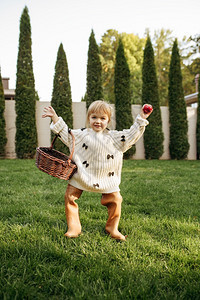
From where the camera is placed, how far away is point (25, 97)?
10852mm

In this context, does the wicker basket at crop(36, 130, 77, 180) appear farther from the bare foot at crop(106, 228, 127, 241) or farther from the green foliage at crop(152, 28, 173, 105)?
the green foliage at crop(152, 28, 173, 105)

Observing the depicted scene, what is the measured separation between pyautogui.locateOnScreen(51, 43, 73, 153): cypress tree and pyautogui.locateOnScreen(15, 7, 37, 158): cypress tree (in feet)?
3.19

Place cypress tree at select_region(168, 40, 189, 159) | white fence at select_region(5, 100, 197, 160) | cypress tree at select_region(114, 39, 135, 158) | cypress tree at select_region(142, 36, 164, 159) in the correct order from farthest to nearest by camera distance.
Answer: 1. cypress tree at select_region(168, 40, 189, 159)
2. cypress tree at select_region(142, 36, 164, 159)
3. cypress tree at select_region(114, 39, 135, 158)
4. white fence at select_region(5, 100, 197, 160)

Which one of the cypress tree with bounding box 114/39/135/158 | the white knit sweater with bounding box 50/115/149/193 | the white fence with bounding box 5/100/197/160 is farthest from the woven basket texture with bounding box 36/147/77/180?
the cypress tree with bounding box 114/39/135/158

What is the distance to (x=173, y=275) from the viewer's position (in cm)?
182

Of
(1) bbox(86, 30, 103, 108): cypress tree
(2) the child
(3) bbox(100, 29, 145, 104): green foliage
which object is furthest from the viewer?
(3) bbox(100, 29, 145, 104): green foliage

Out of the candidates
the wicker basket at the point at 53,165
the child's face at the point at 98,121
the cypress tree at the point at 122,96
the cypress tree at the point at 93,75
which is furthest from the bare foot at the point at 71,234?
the cypress tree at the point at 93,75

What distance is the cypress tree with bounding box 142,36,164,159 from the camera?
38.8ft

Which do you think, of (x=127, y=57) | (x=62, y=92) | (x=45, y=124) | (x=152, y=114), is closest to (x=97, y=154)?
(x=62, y=92)

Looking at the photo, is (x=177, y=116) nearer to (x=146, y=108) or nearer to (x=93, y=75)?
(x=93, y=75)

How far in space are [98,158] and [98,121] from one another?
1.16 feet

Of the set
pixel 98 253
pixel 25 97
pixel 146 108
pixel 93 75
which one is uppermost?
A: pixel 93 75

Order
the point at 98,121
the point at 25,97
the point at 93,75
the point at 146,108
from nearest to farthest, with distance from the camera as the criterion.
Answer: the point at 146,108 < the point at 98,121 < the point at 25,97 < the point at 93,75

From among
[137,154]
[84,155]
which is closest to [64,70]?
[137,154]
